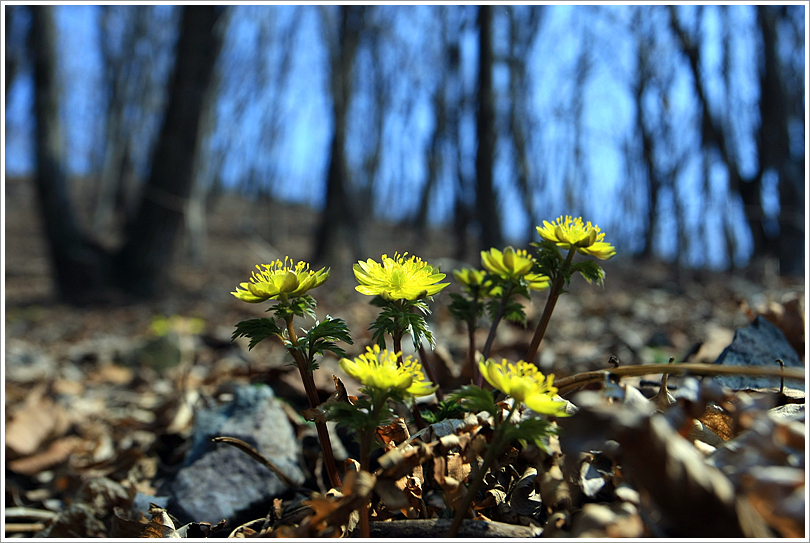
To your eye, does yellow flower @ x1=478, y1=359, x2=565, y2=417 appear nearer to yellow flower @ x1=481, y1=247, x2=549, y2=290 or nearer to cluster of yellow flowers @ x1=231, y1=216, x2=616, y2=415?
cluster of yellow flowers @ x1=231, y1=216, x2=616, y2=415

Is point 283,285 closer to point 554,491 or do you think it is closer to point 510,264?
point 510,264

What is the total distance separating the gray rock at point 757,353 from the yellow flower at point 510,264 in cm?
81

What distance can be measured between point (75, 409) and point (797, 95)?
15.4 meters

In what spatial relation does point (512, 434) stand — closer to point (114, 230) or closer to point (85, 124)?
point (114, 230)

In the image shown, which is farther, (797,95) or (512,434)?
(797,95)

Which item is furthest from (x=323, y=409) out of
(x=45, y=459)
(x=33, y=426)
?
(x=33, y=426)

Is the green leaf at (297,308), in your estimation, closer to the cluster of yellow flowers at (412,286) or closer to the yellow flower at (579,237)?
the cluster of yellow flowers at (412,286)

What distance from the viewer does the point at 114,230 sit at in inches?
898

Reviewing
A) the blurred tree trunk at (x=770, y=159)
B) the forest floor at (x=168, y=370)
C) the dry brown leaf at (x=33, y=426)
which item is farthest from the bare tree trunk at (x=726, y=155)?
the dry brown leaf at (x=33, y=426)

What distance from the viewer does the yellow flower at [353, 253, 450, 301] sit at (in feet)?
3.12

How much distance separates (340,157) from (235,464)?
31.2 feet

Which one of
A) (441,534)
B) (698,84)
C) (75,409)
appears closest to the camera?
(441,534)

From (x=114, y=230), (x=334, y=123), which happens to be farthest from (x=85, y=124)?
(x=334, y=123)

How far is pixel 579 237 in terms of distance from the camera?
1.04m
